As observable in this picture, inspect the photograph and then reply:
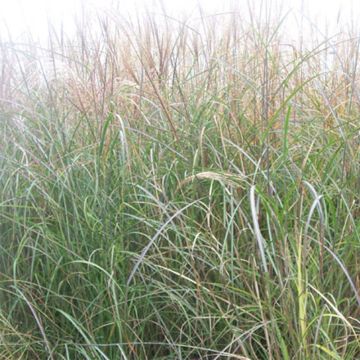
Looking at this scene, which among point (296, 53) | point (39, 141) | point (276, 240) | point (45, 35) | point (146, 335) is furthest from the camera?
point (45, 35)

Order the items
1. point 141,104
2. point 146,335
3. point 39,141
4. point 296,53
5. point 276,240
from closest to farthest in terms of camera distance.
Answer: point 276,240 < point 146,335 < point 39,141 < point 141,104 < point 296,53

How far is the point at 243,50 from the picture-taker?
10.5 feet

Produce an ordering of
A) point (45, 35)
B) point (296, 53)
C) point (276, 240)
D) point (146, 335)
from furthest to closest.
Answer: point (45, 35) < point (296, 53) < point (146, 335) < point (276, 240)

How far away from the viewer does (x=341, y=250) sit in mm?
2234

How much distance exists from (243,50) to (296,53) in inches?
8.8

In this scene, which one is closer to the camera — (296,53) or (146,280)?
(146,280)

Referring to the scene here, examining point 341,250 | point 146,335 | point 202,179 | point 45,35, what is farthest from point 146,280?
point 45,35

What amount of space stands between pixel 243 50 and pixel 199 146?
0.93 metres

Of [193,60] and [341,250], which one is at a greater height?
[193,60]

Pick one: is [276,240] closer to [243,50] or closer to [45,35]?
[243,50]

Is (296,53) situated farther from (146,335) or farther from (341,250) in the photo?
(146,335)

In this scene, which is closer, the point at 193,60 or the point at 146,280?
the point at 146,280

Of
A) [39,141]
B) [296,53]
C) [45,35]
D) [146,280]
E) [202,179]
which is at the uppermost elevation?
[45,35]

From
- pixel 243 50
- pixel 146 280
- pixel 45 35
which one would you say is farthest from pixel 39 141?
pixel 45 35
